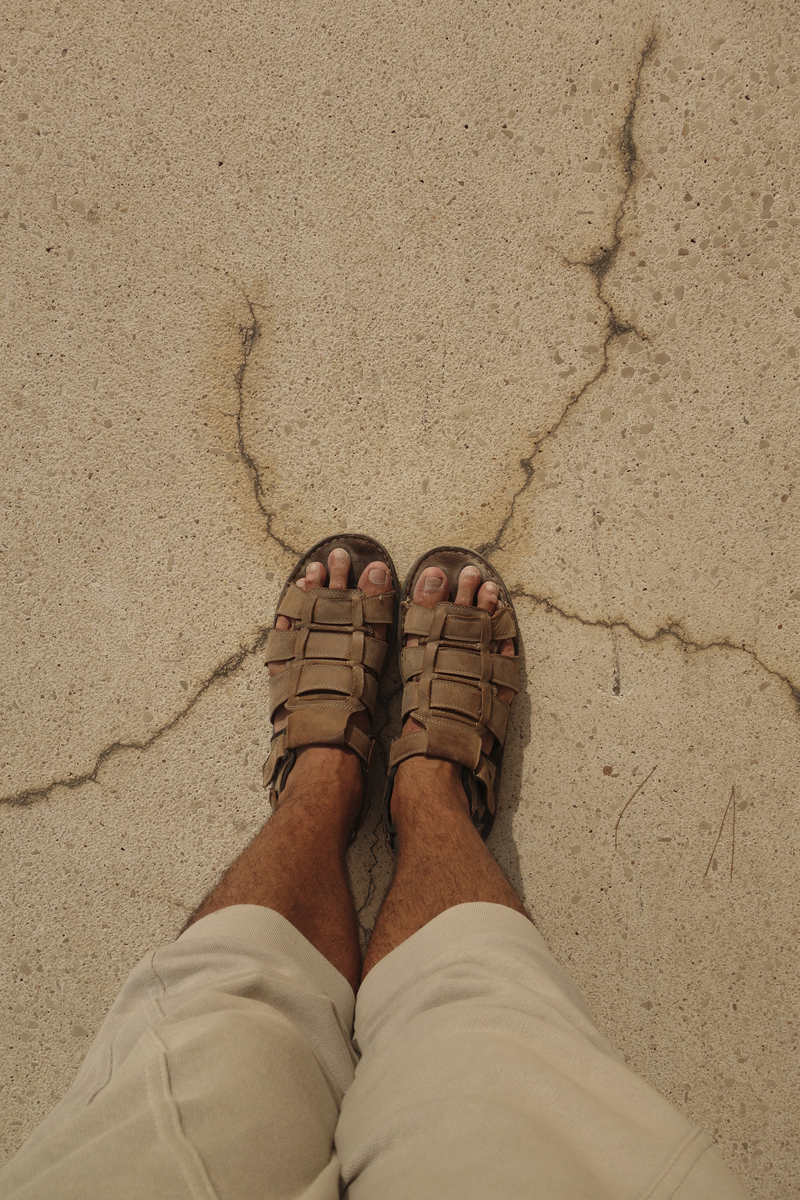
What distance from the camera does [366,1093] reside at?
99 centimetres

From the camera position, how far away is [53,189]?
1.68m

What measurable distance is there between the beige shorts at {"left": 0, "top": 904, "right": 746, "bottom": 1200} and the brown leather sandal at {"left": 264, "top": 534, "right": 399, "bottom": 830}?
0.44m

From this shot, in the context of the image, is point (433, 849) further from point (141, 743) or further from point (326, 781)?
point (141, 743)

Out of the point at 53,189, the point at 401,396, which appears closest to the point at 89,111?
the point at 53,189

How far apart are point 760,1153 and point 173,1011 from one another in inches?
50.4

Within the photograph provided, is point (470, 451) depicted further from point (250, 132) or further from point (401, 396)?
point (250, 132)

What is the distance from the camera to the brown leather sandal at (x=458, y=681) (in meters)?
1.52

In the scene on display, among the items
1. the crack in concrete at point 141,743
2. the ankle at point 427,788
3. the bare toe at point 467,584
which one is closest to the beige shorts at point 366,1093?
the ankle at point 427,788

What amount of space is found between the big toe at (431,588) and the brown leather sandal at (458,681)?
15mm

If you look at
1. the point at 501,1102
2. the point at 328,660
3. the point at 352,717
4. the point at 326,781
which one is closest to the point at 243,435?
the point at 328,660

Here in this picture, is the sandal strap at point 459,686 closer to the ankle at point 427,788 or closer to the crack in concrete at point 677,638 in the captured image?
the ankle at point 427,788

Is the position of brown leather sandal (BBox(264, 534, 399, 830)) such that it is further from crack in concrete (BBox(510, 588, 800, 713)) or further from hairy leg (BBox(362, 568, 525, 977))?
crack in concrete (BBox(510, 588, 800, 713))

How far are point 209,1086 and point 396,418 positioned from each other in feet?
4.29

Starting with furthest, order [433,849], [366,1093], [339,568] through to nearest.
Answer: [339,568] → [433,849] → [366,1093]
